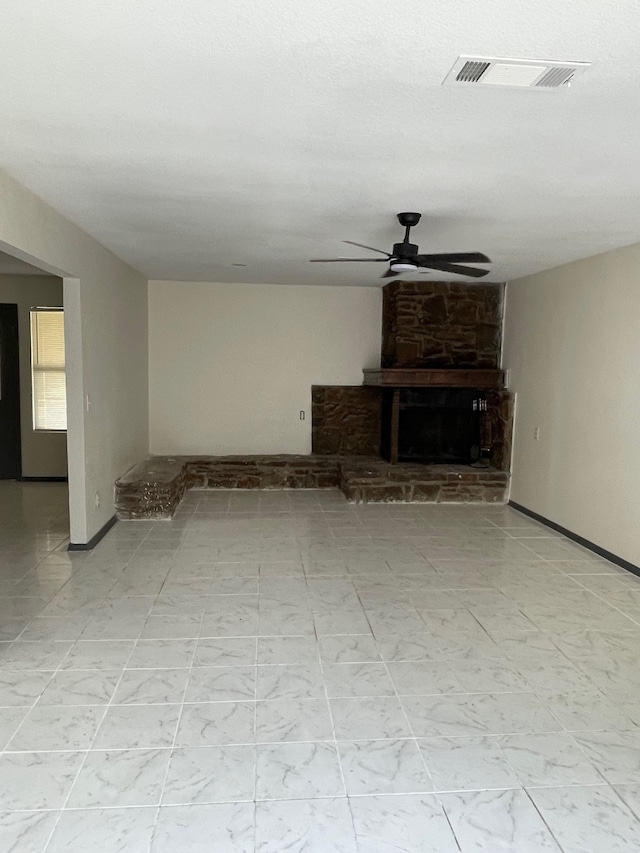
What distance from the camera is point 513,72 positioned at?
1705mm

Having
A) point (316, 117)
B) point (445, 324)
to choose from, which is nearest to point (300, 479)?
point (445, 324)

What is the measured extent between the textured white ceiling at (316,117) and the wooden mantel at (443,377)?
7.54 ft

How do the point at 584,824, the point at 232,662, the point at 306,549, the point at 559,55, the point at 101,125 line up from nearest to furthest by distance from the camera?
the point at 559,55 → the point at 584,824 → the point at 101,125 → the point at 232,662 → the point at 306,549

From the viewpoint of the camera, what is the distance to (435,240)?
13.6ft

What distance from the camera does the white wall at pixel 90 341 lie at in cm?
312

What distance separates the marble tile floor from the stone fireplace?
191cm

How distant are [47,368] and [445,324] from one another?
4.35m

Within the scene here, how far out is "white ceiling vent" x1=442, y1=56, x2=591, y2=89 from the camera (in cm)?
165

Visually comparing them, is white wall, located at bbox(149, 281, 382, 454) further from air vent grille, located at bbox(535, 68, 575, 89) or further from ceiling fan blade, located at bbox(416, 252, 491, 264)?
air vent grille, located at bbox(535, 68, 575, 89)

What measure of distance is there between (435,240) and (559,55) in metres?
2.56

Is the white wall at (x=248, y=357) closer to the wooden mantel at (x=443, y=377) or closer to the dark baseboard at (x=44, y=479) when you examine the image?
the wooden mantel at (x=443, y=377)

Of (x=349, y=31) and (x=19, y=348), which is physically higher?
(x=349, y=31)

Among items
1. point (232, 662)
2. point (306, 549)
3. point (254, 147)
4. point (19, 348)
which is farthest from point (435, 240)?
point (19, 348)

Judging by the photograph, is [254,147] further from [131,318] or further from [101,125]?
[131,318]
